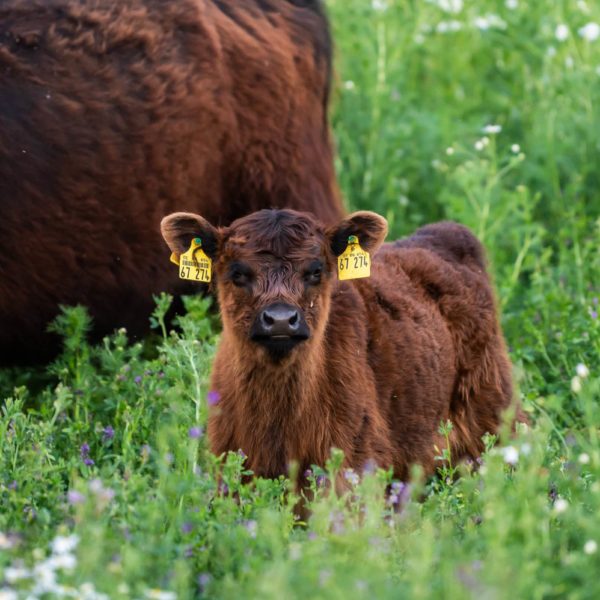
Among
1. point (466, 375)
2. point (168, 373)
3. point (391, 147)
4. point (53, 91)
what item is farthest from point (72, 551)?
point (391, 147)

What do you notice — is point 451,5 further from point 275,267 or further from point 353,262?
point 275,267

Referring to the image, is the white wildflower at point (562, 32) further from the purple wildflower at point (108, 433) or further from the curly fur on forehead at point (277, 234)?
the purple wildflower at point (108, 433)

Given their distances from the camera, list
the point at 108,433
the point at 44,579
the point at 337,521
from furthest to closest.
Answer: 1. the point at 108,433
2. the point at 337,521
3. the point at 44,579

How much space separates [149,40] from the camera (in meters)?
6.65

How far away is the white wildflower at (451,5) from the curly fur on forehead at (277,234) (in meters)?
5.66

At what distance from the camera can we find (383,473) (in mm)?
4141

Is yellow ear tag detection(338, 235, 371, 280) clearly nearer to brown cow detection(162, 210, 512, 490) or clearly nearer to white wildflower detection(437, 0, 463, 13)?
brown cow detection(162, 210, 512, 490)

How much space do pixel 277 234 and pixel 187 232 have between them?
44cm

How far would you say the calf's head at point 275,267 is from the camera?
15.9ft

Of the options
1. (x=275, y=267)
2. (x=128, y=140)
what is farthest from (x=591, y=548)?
(x=128, y=140)

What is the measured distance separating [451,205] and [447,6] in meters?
2.96

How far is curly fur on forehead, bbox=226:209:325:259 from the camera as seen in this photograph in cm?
506

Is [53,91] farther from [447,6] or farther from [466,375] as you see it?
[447,6]

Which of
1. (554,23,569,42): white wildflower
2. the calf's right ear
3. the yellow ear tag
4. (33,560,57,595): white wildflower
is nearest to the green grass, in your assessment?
(33,560,57,595): white wildflower
